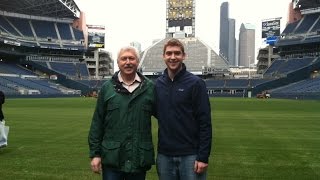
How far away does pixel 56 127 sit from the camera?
2002 centimetres

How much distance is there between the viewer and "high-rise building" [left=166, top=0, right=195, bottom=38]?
415 feet

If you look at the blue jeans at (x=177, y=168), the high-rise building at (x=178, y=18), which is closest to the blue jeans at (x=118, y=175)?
the blue jeans at (x=177, y=168)

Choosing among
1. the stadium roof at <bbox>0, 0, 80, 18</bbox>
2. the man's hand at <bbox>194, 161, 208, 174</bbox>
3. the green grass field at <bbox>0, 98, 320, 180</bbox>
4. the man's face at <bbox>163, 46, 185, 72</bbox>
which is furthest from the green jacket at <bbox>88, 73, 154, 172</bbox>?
the stadium roof at <bbox>0, 0, 80, 18</bbox>

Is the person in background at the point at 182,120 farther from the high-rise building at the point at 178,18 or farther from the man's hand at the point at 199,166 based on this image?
the high-rise building at the point at 178,18

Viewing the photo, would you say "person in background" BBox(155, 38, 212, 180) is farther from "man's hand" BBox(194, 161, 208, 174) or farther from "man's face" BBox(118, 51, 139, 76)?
"man's face" BBox(118, 51, 139, 76)

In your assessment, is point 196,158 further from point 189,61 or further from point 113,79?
point 189,61

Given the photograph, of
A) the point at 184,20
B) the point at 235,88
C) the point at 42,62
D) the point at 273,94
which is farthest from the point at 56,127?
the point at 184,20

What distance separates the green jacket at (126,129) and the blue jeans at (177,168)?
0.17 m

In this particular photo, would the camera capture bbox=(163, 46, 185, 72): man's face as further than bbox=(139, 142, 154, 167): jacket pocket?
Yes

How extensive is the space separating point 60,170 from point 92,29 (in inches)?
4922

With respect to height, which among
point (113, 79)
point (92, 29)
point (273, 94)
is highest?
point (92, 29)

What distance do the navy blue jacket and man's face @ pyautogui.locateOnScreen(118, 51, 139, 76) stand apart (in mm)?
402

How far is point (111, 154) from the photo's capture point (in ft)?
16.1

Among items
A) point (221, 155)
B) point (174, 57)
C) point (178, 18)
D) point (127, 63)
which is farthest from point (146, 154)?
point (178, 18)
